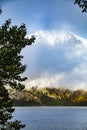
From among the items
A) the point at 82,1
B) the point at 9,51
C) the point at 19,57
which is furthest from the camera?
the point at 19,57

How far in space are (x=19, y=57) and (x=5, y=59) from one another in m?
1.98

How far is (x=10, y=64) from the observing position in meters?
35.0

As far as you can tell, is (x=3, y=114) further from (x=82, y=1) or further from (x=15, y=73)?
(x=82, y=1)

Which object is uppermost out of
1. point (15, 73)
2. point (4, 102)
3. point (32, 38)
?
point (32, 38)

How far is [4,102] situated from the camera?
116 feet

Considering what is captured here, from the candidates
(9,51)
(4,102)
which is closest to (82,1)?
(9,51)

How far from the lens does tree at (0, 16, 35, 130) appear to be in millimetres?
34094

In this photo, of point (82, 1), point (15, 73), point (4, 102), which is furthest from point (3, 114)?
point (82, 1)

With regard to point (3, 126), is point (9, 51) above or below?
above

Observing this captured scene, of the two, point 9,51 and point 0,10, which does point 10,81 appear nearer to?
point 9,51

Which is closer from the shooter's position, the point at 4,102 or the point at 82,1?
the point at 82,1

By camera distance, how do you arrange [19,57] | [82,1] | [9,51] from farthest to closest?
[19,57] < [9,51] < [82,1]

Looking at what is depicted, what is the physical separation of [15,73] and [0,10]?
→ 18.7ft

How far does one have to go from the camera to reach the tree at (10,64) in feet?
112
